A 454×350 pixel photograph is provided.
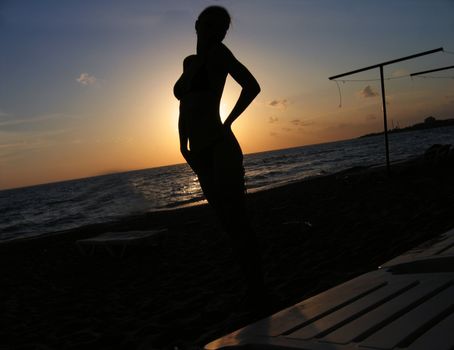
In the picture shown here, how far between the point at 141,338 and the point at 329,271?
7.94ft

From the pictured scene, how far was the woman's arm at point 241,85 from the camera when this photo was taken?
2908 millimetres

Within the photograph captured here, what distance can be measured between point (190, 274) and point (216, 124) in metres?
3.54

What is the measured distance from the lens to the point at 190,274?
598 centimetres

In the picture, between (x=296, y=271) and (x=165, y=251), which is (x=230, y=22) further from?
(x=165, y=251)

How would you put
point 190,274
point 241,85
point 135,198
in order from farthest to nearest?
point 135,198
point 190,274
point 241,85

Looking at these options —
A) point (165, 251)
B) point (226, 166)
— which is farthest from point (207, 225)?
point (226, 166)

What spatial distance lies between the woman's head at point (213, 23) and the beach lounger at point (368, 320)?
2.02 metres

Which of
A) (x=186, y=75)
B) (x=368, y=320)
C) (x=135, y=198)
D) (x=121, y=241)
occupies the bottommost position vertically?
(x=135, y=198)

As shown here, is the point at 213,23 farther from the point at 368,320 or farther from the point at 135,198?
the point at 135,198

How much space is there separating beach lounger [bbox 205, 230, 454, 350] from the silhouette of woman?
38.8 inches

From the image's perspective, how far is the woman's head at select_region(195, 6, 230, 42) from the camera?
297 cm

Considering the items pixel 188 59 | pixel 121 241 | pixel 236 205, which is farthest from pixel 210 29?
pixel 121 241

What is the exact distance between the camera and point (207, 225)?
36.4 ft

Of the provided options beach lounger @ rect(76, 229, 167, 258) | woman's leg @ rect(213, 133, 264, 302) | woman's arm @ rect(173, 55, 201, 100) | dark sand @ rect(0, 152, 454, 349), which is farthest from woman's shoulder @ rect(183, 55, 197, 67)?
beach lounger @ rect(76, 229, 167, 258)
